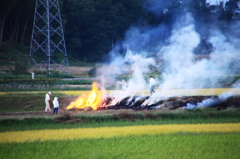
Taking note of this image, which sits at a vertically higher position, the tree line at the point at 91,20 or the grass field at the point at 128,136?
the tree line at the point at 91,20

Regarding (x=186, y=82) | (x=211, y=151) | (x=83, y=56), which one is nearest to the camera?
(x=211, y=151)

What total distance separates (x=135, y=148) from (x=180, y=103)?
12.0m

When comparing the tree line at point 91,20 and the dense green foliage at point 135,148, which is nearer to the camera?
the dense green foliage at point 135,148

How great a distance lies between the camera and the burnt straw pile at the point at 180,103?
2342 centimetres

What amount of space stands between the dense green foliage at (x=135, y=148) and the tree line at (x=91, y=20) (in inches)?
1671

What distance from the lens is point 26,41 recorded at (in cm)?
7444

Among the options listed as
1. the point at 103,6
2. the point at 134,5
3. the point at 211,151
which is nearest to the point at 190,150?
the point at 211,151

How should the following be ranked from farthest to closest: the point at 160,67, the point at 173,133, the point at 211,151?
1. the point at 160,67
2. the point at 173,133
3. the point at 211,151

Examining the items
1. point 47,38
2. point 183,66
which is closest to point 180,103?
point 183,66

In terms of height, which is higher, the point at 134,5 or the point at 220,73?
the point at 134,5

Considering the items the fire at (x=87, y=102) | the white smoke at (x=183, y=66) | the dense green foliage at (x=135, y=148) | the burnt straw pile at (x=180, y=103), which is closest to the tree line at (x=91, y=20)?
the white smoke at (x=183, y=66)

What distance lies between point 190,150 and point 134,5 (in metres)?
59.1

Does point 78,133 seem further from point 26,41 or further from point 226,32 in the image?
point 26,41

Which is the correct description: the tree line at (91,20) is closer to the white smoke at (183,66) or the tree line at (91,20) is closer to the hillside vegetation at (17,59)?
the hillside vegetation at (17,59)
